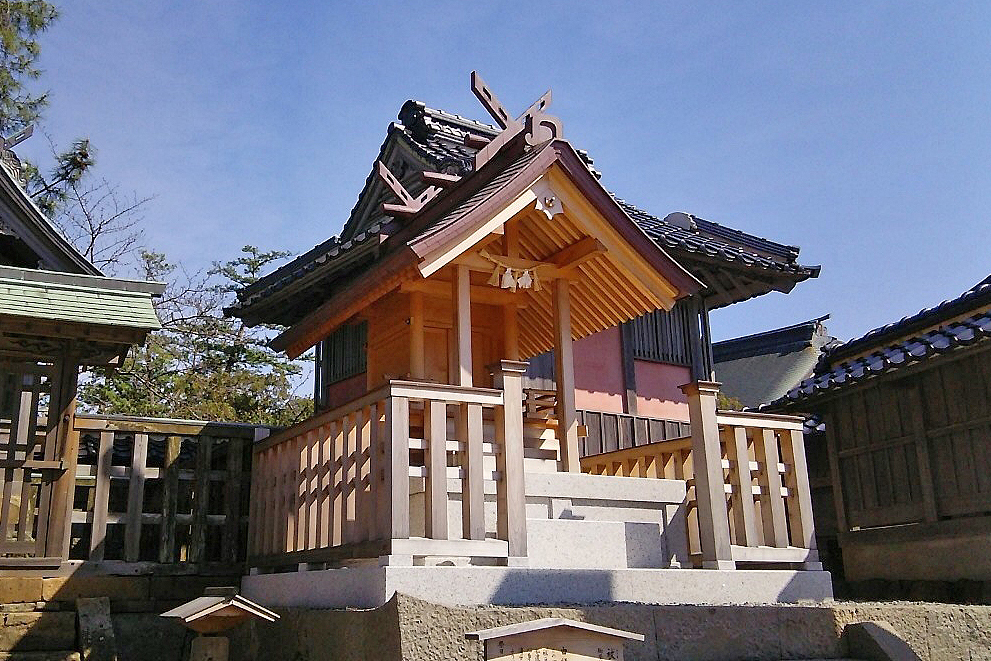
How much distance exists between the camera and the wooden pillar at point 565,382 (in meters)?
8.19

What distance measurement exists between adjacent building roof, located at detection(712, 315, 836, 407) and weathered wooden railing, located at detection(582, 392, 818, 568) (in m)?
20.8

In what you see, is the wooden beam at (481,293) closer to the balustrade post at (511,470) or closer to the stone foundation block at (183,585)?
the balustrade post at (511,470)

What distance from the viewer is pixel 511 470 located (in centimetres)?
640

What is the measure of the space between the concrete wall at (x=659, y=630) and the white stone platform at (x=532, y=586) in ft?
0.75

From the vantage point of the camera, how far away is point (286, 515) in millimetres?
7742

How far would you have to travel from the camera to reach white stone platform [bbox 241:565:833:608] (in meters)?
5.62

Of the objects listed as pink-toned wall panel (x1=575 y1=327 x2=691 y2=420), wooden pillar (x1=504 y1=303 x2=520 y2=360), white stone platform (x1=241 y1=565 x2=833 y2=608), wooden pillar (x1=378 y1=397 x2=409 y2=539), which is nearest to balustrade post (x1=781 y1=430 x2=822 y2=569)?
white stone platform (x1=241 y1=565 x2=833 y2=608)

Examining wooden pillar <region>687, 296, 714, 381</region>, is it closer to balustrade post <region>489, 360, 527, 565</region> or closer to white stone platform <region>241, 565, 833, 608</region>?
white stone platform <region>241, 565, 833, 608</region>

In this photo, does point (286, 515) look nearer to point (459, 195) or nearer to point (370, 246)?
point (459, 195)

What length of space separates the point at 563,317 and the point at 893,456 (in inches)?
198

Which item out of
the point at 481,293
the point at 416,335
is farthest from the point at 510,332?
the point at 416,335

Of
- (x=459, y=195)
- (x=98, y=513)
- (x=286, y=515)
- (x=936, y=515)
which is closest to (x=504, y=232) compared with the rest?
(x=459, y=195)

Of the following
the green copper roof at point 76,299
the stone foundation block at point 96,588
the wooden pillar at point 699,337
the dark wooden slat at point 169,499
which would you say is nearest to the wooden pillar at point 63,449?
the stone foundation block at point 96,588

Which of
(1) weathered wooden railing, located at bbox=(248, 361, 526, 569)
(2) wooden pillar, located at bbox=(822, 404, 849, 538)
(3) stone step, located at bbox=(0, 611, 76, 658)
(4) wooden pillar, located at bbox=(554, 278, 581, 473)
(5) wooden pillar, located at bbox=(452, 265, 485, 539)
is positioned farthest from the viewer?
(2) wooden pillar, located at bbox=(822, 404, 849, 538)
